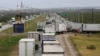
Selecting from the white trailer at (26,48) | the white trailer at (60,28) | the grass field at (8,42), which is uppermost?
the white trailer at (60,28)

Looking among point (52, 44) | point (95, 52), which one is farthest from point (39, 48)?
point (52, 44)

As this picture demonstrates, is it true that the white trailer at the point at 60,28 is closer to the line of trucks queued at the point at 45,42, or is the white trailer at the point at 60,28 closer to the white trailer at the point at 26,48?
the line of trucks queued at the point at 45,42

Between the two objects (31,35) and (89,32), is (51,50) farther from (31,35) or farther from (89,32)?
(89,32)

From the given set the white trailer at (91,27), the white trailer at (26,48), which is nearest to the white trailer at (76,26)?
the white trailer at (91,27)

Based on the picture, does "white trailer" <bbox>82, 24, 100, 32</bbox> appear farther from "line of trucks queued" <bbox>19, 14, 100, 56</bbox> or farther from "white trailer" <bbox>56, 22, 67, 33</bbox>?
"white trailer" <bbox>56, 22, 67, 33</bbox>

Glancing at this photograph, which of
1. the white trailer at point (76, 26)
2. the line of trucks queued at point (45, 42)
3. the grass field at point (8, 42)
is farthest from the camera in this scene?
the white trailer at point (76, 26)

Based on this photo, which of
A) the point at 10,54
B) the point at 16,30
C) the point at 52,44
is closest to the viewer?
the point at 52,44

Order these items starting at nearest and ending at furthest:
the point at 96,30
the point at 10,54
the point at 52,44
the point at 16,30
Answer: the point at 52,44, the point at 10,54, the point at 96,30, the point at 16,30

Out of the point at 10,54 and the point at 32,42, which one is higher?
the point at 32,42

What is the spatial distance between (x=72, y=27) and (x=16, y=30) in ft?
48.2

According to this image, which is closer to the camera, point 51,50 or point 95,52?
point 51,50

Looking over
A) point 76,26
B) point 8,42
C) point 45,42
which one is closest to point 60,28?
point 76,26

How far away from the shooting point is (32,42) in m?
29.0

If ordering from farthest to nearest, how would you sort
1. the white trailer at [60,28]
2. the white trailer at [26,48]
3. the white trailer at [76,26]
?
the white trailer at [76,26] < the white trailer at [60,28] < the white trailer at [26,48]
